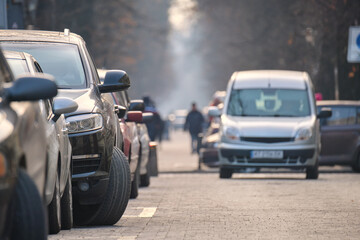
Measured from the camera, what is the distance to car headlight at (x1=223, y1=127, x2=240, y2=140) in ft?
65.7

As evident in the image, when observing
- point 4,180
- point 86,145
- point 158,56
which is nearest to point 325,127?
point 86,145

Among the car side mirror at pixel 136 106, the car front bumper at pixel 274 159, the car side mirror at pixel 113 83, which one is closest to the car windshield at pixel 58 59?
the car side mirror at pixel 113 83

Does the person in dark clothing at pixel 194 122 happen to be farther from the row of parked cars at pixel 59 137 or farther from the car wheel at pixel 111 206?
the car wheel at pixel 111 206

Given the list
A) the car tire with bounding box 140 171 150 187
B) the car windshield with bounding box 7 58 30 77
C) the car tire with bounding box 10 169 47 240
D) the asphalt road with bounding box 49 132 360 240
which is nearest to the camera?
the car tire with bounding box 10 169 47 240

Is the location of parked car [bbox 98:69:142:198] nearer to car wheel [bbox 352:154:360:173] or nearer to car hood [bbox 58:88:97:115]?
car hood [bbox 58:88:97:115]

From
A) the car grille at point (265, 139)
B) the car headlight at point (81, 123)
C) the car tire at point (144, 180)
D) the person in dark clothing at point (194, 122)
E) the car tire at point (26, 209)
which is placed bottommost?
the person in dark clothing at point (194, 122)

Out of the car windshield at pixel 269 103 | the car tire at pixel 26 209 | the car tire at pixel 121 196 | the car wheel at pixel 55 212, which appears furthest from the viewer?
the car windshield at pixel 269 103

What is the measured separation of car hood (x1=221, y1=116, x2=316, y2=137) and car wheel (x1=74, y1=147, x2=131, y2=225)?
945 centimetres

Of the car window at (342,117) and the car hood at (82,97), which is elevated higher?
the car hood at (82,97)

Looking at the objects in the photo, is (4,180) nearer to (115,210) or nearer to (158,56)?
(115,210)

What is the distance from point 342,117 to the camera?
23.9 metres

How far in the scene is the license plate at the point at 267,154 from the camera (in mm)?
19891

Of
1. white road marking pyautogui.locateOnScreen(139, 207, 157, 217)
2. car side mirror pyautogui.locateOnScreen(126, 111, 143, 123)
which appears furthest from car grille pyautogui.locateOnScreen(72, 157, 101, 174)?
car side mirror pyautogui.locateOnScreen(126, 111, 143, 123)

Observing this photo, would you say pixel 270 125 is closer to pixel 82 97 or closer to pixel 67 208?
pixel 82 97
